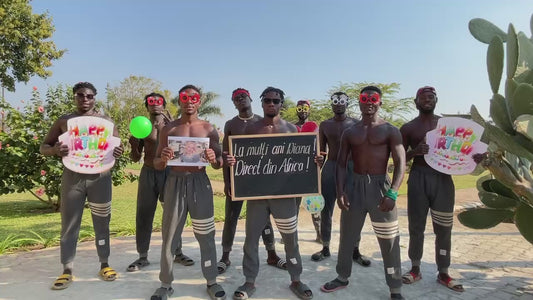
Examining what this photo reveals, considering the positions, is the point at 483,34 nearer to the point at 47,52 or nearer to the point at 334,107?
the point at 334,107

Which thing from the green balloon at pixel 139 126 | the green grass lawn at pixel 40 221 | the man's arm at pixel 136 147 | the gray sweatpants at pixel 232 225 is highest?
the green balloon at pixel 139 126

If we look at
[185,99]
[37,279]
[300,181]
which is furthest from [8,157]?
[300,181]

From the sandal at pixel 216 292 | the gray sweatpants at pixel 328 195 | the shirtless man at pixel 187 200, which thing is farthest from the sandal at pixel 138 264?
the gray sweatpants at pixel 328 195

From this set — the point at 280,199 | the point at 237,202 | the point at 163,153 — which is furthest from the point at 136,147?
the point at 280,199

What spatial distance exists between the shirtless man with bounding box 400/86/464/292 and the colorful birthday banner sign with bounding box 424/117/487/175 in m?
0.12

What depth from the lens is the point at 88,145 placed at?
13.2 feet

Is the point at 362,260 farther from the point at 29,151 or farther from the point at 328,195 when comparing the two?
the point at 29,151

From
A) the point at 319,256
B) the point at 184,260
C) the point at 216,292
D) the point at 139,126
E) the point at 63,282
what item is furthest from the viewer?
the point at 319,256

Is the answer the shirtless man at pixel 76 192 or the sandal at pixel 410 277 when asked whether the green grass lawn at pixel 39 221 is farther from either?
the sandal at pixel 410 277

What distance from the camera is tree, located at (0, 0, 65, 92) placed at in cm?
1720

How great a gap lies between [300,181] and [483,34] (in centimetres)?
230

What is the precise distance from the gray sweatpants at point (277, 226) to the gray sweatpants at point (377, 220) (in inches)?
23.4

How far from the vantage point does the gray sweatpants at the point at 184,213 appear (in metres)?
3.67

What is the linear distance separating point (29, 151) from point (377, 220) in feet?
26.1
